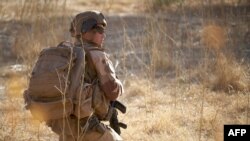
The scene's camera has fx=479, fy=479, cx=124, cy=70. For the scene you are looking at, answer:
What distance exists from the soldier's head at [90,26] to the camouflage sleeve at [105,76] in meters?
0.13

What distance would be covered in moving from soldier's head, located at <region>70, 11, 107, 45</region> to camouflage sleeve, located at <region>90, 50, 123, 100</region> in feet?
0.42

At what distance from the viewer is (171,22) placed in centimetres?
861

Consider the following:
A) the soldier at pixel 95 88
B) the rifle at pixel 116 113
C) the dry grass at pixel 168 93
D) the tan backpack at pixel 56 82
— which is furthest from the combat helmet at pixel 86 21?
the dry grass at pixel 168 93

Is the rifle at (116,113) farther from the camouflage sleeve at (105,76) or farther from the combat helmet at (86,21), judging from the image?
the combat helmet at (86,21)

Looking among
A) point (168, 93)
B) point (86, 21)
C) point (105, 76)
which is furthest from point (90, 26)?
point (168, 93)

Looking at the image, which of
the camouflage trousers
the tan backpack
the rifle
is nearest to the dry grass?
the rifle

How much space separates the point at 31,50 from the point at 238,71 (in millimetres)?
2697

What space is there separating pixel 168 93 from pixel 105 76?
2.59 meters

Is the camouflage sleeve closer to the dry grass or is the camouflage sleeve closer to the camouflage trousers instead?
the camouflage trousers

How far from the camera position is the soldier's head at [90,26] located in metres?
3.00

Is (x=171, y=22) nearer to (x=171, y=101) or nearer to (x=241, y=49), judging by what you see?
(x=241, y=49)

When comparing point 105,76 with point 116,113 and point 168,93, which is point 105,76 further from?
point 168,93

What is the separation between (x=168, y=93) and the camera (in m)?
5.44

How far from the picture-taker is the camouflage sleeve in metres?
2.92
